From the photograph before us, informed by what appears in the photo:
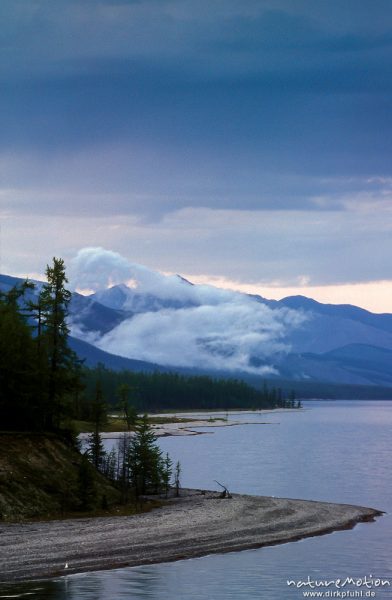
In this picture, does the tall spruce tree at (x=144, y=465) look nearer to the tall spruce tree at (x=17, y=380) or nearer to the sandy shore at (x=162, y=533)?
the sandy shore at (x=162, y=533)

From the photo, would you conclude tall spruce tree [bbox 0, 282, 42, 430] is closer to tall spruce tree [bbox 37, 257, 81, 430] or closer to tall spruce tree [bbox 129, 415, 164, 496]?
tall spruce tree [bbox 37, 257, 81, 430]

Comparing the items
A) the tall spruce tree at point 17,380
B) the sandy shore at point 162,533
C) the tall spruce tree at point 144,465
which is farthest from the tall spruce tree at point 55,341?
the sandy shore at point 162,533

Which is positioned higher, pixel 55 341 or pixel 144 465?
pixel 55 341

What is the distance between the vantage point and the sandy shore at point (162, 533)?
2239 inches

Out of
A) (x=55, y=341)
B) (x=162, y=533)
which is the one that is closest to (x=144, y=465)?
(x=55, y=341)

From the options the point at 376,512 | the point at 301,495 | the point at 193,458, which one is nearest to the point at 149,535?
the point at 376,512

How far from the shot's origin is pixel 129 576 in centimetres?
5500

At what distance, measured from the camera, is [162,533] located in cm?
6731

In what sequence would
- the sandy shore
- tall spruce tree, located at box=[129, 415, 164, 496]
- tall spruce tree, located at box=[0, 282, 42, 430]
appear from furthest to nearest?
tall spruce tree, located at box=[129, 415, 164, 496], tall spruce tree, located at box=[0, 282, 42, 430], the sandy shore

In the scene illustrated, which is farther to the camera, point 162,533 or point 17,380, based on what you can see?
point 17,380

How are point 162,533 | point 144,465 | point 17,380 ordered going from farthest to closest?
1. point 144,465
2. point 17,380
3. point 162,533

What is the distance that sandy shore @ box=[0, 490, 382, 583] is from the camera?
56.9 meters

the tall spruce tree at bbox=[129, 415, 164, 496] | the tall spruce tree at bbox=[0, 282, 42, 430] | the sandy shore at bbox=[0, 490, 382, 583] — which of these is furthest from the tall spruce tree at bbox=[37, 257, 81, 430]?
the sandy shore at bbox=[0, 490, 382, 583]

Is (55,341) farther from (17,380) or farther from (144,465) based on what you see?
(144,465)
